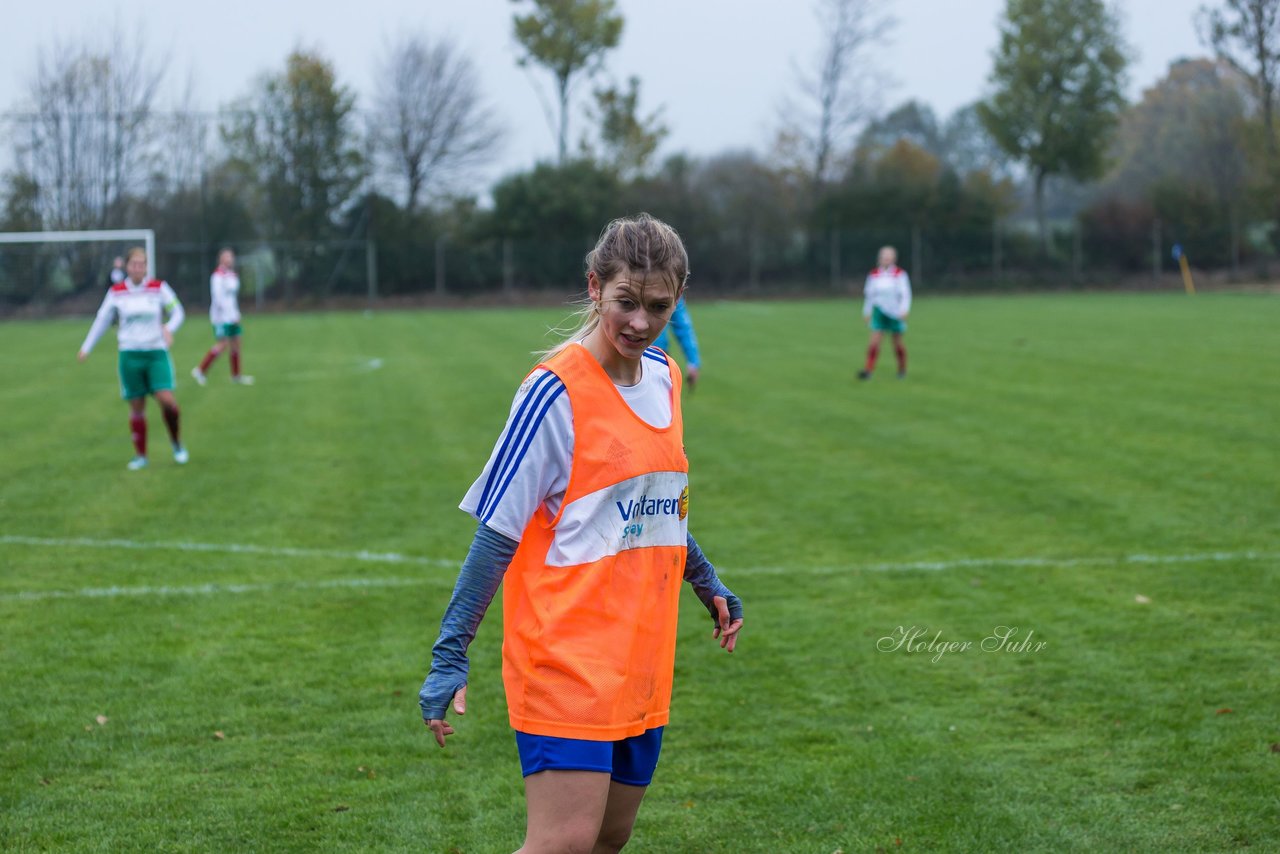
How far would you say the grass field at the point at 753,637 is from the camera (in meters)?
4.63

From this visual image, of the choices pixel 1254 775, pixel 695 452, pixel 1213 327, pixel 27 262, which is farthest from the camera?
pixel 27 262

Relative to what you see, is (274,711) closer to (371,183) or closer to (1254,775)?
(1254,775)

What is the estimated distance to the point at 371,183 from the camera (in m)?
49.8

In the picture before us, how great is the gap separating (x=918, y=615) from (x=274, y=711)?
3420mm

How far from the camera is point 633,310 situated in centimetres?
297

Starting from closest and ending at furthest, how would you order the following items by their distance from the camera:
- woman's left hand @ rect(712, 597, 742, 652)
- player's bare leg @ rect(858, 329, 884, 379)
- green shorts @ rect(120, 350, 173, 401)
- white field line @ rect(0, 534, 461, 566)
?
woman's left hand @ rect(712, 597, 742, 652) → white field line @ rect(0, 534, 461, 566) → green shorts @ rect(120, 350, 173, 401) → player's bare leg @ rect(858, 329, 884, 379)

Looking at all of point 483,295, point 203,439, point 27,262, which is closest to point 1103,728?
point 203,439

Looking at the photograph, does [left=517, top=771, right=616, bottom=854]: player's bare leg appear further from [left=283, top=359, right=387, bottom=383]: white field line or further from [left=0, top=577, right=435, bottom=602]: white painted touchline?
[left=283, top=359, right=387, bottom=383]: white field line

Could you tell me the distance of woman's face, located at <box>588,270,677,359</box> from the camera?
9.71 feet

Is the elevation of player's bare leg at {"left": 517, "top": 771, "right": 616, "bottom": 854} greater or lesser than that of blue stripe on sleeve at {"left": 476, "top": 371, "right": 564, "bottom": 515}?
lesser

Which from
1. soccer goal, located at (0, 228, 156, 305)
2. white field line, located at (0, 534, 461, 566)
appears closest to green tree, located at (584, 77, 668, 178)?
soccer goal, located at (0, 228, 156, 305)

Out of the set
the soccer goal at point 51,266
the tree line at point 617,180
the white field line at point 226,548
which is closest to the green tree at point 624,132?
the tree line at point 617,180

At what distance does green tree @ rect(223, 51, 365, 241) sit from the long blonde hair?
46.4 meters

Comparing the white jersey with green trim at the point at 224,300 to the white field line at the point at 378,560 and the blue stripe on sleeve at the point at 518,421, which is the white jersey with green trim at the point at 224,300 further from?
the blue stripe on sleeve at the point at 518,421
